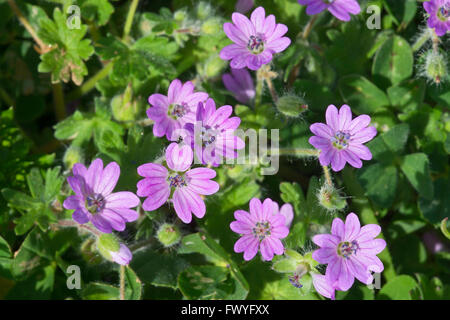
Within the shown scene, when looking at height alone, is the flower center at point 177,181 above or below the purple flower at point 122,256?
above

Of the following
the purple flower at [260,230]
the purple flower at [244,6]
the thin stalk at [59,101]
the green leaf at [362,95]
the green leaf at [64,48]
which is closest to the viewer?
the purple flower at [260,230]

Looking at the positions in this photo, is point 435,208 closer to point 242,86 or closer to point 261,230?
point 261,230

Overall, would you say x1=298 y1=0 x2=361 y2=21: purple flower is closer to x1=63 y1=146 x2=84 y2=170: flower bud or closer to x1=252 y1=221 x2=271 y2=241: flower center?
x1=252 y1=221 x2=271 y2=241: flower center

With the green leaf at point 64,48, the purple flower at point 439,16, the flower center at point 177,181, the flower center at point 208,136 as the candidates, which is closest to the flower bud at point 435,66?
the purple flower at point 439,16

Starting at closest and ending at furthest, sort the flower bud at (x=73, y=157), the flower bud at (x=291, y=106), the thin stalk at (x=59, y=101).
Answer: the flower bud at (x=291, y=106), the flower bud at (x=73, y=157), the thin stalk at (x=59, y=101)

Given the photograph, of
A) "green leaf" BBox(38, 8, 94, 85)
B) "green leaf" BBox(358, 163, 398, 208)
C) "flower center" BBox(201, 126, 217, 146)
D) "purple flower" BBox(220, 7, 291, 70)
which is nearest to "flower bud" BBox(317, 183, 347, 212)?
"green leaf" BBox(358, 163, 398, 208)

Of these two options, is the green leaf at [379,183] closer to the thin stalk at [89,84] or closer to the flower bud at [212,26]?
the flower bud at [212,26]

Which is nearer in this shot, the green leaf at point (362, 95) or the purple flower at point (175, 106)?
the purple flower at point (175, 106)

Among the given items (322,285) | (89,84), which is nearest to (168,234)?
(322,285)
